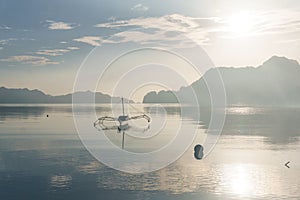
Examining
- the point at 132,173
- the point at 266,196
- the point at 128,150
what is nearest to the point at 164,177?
the point at 132,173

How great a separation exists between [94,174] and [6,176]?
1317 cm

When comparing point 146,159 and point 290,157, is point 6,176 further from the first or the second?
point 290,157

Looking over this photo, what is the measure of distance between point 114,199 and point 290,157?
48329mm

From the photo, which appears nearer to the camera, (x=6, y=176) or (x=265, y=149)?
(x=6, y=176)

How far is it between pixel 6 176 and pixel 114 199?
2140 cm

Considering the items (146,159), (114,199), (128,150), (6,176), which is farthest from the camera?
(128,150)

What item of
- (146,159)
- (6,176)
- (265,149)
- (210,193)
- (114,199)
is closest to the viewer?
(114,199)

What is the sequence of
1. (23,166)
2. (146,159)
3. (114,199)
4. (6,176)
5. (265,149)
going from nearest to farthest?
1. (114,199)
2. (6,176)
3. (23,166)
4. (146,159)
5. (265,149)

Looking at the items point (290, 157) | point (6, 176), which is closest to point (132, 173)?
point (6, 176)

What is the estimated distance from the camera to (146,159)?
79.8m

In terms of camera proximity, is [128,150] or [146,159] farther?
[128,150]

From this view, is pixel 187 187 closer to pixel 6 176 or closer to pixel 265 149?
pixel 6 176

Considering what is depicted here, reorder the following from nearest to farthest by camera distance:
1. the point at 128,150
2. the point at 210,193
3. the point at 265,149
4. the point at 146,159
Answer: the point at 210,193, the point at 146,159, the point at 128,150, the point at 265,149

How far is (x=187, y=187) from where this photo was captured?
184 ft
